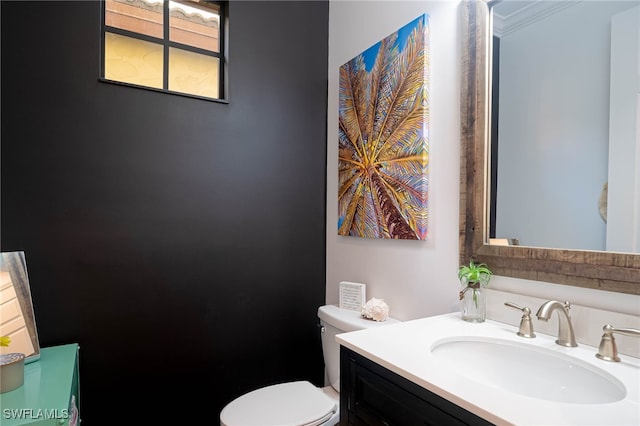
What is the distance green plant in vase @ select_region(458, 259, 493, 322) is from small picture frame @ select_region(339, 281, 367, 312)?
0.56 metres

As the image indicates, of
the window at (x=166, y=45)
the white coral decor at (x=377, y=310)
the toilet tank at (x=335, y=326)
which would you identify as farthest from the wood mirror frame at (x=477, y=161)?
the window at (x=166, y=45)

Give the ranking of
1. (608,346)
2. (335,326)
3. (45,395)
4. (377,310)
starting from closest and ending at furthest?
1. (608,346)
2. (45,395)
3. (377,310)
4. (335,326)

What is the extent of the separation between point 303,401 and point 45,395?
88 cm

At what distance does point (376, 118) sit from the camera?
1653mm

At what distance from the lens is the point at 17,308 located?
1247 mm

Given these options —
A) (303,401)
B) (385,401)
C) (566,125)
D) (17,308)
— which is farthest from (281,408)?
(566,125)

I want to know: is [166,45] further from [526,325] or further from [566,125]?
[526,325]

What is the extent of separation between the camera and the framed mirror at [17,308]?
121 centimetres

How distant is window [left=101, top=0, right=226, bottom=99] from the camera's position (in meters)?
1.60

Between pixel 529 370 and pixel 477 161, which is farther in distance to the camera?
pixel 477 161

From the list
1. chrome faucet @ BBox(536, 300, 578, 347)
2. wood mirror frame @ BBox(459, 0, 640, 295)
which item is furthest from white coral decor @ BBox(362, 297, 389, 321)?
chrome faucet @ BBox(536, 300, 578, 347)

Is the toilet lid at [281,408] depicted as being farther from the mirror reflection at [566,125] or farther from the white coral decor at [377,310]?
the mirror reflection at [566,125]

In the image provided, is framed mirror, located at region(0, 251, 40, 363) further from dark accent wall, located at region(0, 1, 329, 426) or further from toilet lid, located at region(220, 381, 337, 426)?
toilet lid, located at region(220, 381, 337, 426)

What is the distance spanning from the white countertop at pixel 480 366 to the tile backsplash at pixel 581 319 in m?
0.02
